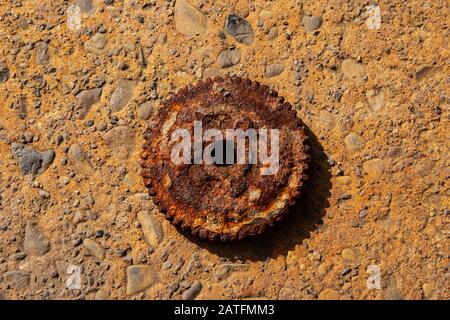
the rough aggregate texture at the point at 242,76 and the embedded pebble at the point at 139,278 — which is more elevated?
the rough aggregate texture at the point at 242,76

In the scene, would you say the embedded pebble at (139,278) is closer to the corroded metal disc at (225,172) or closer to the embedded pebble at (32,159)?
the corroded metal disc at (225,172)

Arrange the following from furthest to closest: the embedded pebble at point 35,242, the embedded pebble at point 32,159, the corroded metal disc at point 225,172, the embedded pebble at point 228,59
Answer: the embedded pebble at point 228,59 < the embedded pebble at point 32,159 < the embedded pebble at point 35,242 < the corroded metal disc at point 225,172

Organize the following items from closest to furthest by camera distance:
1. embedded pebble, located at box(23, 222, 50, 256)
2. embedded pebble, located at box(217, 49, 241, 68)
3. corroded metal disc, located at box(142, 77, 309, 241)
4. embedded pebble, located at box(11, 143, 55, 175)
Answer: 1. corroded metal disc, located at box(142, 77, 309, 241)
2. embedded pebble, located at box(23, 222, 50, 256)
3. embedded pebble, located at box(11, 143, 55, 175)
4. embedded pebble, located at box(217, 49, 241, 68)

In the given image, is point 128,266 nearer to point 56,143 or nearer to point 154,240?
point 154,240

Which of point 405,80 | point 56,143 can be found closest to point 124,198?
Result: point 56,143

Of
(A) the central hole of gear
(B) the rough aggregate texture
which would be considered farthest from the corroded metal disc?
(B) the rough aggregate texture

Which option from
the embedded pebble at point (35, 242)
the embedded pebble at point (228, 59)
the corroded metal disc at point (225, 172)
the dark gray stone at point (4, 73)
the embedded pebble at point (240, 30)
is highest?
the embedded pebble at point (240, 30)

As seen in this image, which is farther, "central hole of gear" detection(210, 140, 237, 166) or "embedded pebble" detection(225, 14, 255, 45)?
"embedded pebble" detection(225, 14, 255, 45)

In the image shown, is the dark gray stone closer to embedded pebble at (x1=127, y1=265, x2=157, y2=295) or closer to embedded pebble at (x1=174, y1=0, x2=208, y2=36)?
embedded pebble at (x1=174, y1=0, x2=208, y2=36)

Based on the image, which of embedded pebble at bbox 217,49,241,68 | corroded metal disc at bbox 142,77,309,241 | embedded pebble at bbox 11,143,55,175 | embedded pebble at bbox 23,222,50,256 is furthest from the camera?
embedded pebble at bbox 217,49,241,68

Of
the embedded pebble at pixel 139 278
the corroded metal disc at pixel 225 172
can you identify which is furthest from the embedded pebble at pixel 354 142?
the embedded pebble at pixel 139 278
